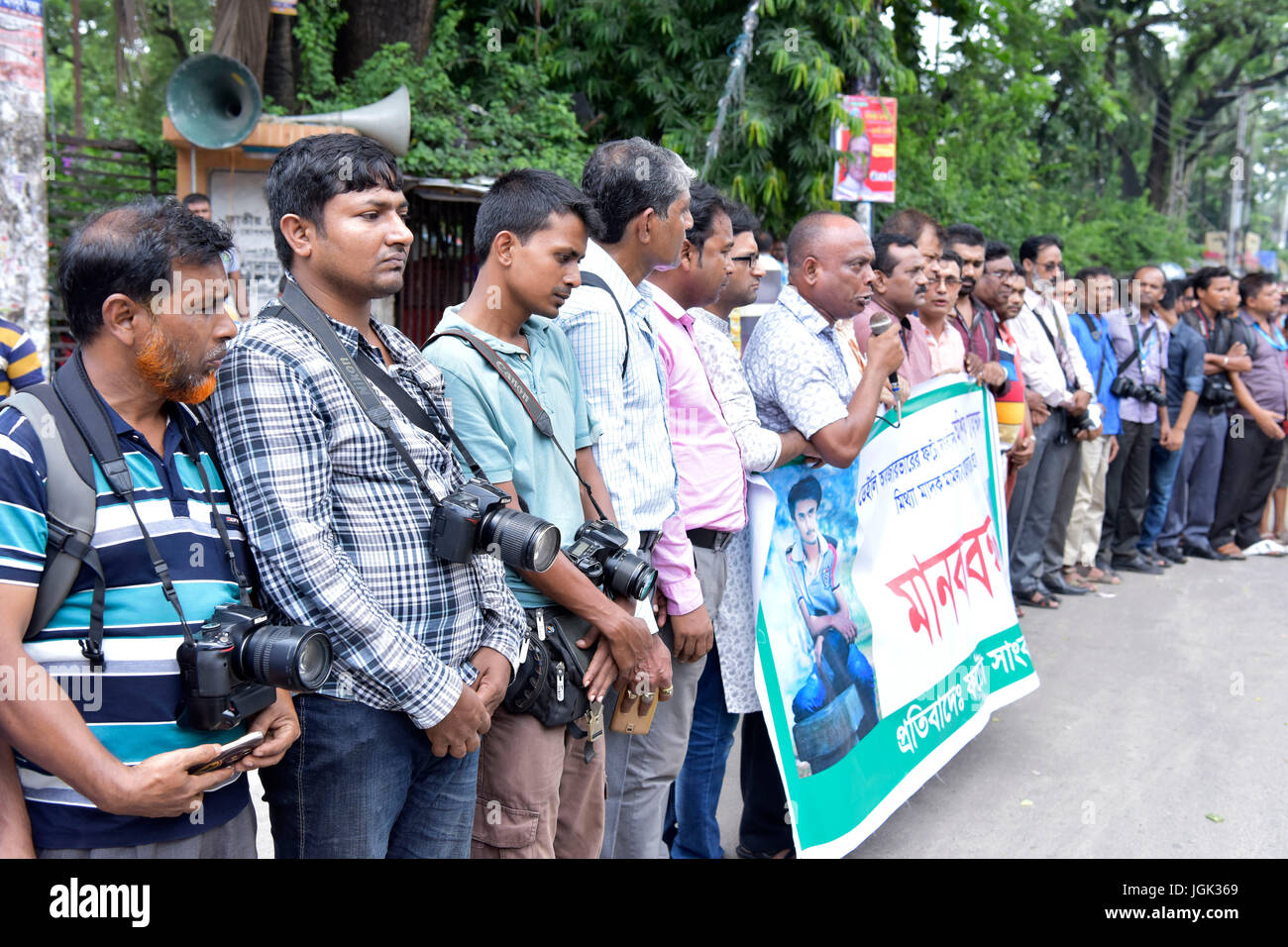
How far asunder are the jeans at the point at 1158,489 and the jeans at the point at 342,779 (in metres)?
7.98

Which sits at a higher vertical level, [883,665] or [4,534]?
[4,534]

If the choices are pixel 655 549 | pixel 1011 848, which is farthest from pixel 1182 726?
pixel 655 549

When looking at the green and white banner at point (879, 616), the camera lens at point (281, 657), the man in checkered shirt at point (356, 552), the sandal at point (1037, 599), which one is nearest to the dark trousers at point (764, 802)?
the green and white banner at point (879, 616)

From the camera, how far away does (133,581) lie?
72.1 inches

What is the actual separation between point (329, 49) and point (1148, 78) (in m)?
22.7

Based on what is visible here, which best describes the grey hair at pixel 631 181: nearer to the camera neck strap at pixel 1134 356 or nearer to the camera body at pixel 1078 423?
the camera body at pixel 1078 423

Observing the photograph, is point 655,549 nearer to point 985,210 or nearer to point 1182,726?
point 1182,726

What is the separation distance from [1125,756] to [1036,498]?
2821mm

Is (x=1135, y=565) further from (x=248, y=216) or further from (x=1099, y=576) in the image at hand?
(x=248, y=216)

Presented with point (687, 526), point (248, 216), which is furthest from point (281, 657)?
point (248, 216)

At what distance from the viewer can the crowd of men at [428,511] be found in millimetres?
1829

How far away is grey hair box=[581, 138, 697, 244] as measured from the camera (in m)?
3.04

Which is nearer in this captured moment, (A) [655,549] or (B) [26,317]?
(A) [655,549]

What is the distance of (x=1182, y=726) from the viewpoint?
5.27m
